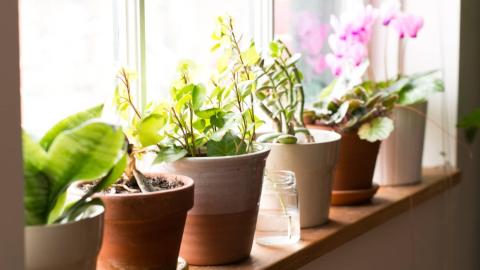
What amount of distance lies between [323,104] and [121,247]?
718 mm

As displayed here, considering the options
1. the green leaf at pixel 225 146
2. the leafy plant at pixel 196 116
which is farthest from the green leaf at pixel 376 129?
the green leaf at pixel 225 146

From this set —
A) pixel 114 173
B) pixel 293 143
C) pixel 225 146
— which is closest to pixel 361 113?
pixel 293 143

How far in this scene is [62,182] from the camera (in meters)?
0.87

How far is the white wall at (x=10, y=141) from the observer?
76 cm

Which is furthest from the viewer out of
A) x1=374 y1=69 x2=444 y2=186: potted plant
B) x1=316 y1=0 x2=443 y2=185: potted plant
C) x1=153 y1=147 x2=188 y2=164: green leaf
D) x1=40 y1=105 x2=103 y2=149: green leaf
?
x1=374 y1=69 x2=444 y2=186: potted plant

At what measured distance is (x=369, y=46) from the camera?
2.00 m

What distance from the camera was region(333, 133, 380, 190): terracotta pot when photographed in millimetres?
1613

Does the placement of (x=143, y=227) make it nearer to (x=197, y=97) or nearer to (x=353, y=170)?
(x=197, y=97)

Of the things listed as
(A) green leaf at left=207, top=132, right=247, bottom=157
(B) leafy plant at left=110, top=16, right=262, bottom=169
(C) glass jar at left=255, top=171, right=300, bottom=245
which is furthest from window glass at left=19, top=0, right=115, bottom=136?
(C) glass jar at left=255, top=171, right=300, bottom=245

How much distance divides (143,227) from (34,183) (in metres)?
0.20

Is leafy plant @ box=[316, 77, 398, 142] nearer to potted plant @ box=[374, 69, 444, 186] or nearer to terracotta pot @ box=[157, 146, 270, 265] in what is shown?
potted plant @ box=[374, 69, 444, 186]

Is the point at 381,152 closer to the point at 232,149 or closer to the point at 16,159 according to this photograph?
the point at 232,149

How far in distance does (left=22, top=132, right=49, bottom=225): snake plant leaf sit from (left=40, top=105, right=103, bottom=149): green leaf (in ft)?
0.13

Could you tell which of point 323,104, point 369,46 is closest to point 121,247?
point 323,104
